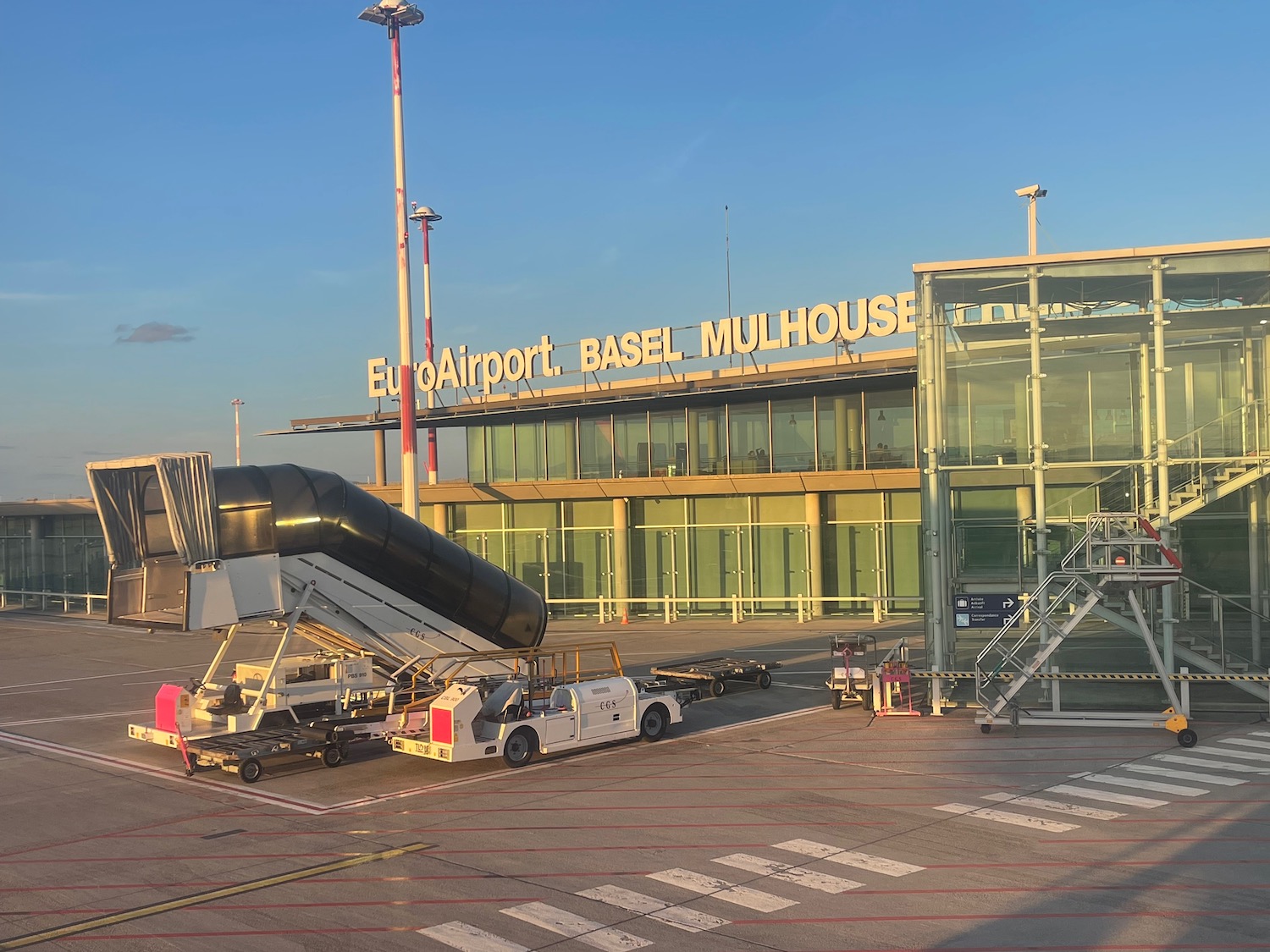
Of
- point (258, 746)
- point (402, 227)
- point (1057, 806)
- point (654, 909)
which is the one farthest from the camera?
point (402, 227)

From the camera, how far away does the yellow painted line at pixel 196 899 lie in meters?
11.9

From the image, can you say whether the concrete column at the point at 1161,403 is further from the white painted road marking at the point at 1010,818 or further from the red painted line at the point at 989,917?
the red painted line at the point at 989,917

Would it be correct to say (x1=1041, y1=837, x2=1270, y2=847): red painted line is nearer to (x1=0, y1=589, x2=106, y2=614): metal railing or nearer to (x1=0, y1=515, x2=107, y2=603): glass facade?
(x1=0, y1=589, x2=106, y2=614): metal railing

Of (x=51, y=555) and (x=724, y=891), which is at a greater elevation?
(x=51, y=555)

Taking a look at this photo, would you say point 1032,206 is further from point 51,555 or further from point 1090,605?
point 51,555

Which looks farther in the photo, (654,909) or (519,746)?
(519,746)

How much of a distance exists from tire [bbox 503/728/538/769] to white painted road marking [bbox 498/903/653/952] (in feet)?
24.6

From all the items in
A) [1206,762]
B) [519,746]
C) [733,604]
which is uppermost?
[733,604]

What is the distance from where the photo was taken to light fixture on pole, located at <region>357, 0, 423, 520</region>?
1486 inches

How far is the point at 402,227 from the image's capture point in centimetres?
3897

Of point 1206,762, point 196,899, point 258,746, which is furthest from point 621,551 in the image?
point 196,899

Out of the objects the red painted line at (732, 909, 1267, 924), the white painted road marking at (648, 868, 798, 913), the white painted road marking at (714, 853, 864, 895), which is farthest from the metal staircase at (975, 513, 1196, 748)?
the white painted road marking at (648, 868, 798, 913)

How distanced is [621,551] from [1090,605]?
86.8 ft

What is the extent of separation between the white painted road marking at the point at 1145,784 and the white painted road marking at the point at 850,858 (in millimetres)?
6005
